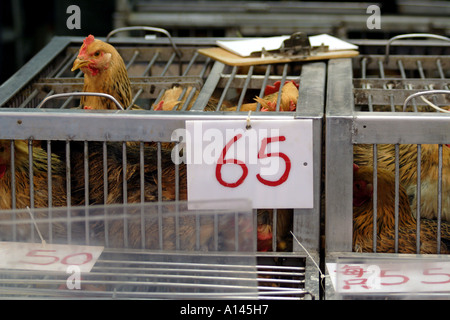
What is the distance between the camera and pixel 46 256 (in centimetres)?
169

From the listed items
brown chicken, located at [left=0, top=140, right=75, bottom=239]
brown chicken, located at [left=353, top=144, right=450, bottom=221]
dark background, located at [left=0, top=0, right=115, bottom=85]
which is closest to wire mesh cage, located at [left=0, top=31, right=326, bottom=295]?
brown chicken, located at [left=0, top=140, right=75, bottom=239]

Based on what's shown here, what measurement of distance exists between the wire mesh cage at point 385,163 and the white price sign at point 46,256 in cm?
59

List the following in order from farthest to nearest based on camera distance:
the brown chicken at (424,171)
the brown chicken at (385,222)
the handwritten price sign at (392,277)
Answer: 1. the brown chicken at (424,171)
2. the brown chicken at (385,222)
3. the handwritten price sign at (392,277)

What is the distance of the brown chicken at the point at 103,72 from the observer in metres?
2.47

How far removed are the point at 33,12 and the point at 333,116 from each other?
5.24 m

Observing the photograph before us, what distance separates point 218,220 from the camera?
5.43 feet

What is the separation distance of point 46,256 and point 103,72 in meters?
0.97

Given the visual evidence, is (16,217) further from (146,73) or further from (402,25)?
(402,25)

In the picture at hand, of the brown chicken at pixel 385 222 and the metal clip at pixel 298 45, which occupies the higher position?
the metal clip at pixel 298 45

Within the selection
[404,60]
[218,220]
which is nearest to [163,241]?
[218,220]

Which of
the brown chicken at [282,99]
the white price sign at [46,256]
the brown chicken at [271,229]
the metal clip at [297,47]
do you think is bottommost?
the white price sign at [46,256]

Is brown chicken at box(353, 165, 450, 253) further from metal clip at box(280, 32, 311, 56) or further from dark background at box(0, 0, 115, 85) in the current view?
dark background at box(0, 0, 115, 85)

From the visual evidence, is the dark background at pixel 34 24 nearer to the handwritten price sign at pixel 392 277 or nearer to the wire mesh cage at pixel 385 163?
the wire mesh cage at pixel 385 163

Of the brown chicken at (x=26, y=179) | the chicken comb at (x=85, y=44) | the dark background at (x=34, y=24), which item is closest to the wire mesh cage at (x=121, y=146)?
the brown chicken at (x=26, y=179)
